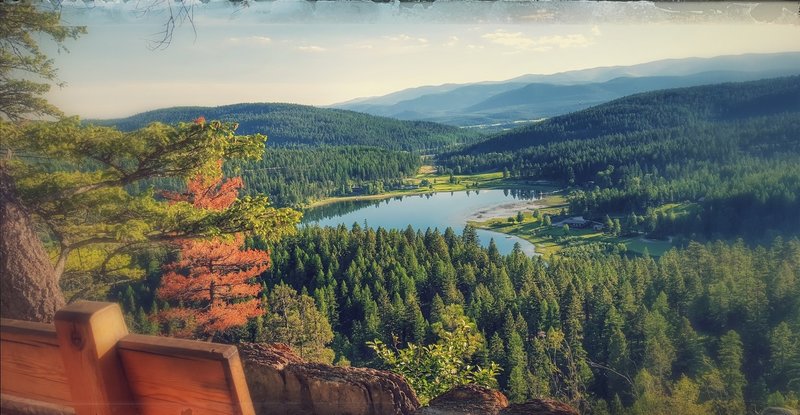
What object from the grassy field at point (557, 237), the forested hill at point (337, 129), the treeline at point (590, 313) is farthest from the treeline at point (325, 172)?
the treeline at point (590, 313)

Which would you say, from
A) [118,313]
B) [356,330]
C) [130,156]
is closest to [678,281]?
[356,330]

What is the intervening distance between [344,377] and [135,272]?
559 centimetres

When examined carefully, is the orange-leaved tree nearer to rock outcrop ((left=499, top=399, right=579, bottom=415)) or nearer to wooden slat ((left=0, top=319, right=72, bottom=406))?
rock outcrop ((left=499, top=399, right=579, bottom=415))

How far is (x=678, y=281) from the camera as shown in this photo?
32.7 meters

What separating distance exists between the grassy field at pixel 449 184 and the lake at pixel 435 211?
7.16 feet

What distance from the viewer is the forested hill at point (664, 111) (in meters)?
79.2

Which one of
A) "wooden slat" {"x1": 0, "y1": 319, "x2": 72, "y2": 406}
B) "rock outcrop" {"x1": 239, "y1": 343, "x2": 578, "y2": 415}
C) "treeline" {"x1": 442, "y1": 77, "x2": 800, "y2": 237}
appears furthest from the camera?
"treeline" {"x1": 442, "y1": 77, "x2": 800, "y2": 237}

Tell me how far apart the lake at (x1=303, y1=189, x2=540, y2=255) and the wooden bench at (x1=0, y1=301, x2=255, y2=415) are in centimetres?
5569

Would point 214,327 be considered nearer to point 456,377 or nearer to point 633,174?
point 456,377

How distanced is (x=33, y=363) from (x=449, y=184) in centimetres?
9543

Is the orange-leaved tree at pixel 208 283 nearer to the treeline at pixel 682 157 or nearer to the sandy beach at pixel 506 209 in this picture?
the treeline at pixel 682 157

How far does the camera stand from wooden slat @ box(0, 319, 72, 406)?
1.27 m

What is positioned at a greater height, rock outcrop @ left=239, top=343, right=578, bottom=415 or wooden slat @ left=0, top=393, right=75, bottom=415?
wooden slat @ left=0, top=393, right=75, bottom=415

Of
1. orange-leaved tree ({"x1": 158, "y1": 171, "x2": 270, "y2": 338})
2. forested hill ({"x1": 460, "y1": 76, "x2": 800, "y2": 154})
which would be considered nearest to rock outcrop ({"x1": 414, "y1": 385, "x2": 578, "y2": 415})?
orange-leaved tree ({"x1": 158, "y1": 171, "x2": 270, "y2": 338})
